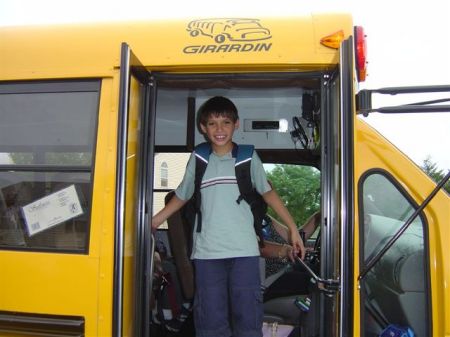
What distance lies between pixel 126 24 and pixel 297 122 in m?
1.60

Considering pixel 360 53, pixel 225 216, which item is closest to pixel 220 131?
pixel 225 216

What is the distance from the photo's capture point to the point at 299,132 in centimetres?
354

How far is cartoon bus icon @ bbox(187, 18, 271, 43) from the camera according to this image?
2.13 meters

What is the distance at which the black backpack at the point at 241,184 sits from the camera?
8.11ft

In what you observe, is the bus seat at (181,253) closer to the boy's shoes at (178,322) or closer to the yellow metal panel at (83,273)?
the boy's shoes at (178,322)

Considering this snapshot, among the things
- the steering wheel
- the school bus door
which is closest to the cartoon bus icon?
the school bus door

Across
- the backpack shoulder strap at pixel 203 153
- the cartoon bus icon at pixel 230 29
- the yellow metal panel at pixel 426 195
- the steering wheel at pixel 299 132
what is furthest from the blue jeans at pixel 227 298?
the steering wheel at pixel 299 132

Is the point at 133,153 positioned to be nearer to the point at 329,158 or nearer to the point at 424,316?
the point at 329,158

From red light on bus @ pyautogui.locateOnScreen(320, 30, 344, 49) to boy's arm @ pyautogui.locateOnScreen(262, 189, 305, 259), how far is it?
2.86 feet

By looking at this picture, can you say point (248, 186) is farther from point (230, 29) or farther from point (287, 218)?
point (230, 29)

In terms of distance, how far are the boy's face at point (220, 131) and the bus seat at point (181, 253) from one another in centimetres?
69

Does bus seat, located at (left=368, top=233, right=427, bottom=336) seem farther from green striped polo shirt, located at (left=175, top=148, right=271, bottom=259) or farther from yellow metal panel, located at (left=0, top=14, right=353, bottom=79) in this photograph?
yellow metal panel, located at (left=0, top=14, right=353, bottom=79)

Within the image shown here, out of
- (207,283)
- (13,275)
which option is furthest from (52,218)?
(207,283)

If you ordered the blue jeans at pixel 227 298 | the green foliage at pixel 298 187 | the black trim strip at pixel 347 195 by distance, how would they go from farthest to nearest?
1. the green foliage at pixel 298 187
2. the blue jeans at pixel 227 298
3. the black trim strip at pixel 347 195
